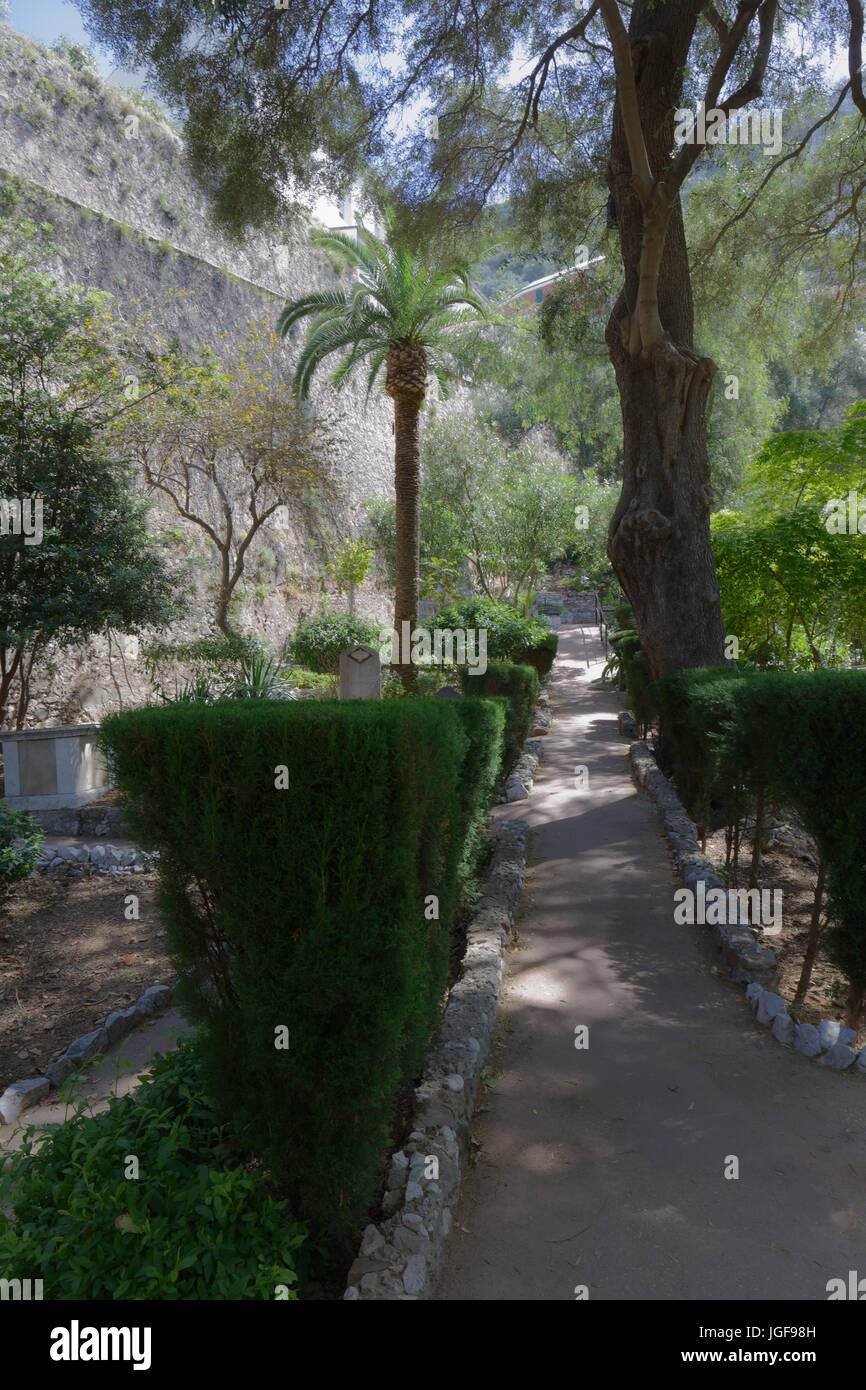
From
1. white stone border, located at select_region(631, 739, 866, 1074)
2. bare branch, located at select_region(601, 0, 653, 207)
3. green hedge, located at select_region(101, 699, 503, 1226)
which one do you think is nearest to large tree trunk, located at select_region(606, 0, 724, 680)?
bare branch, located at select_region(601, 0, 653, 207)

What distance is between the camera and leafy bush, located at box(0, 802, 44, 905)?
5.05 metres

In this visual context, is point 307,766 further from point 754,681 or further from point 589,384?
point 589,384

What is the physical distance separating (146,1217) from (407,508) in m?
14.2

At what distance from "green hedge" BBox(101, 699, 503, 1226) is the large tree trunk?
22.7ft

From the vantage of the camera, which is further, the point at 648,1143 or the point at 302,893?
the point at 648,1143

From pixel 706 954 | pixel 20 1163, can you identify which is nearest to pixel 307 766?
pixel 20 1163

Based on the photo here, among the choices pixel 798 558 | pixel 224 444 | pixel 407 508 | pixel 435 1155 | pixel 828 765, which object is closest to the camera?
pixel 435 1155

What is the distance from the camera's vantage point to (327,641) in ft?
58.3

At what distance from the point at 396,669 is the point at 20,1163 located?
13.2 m

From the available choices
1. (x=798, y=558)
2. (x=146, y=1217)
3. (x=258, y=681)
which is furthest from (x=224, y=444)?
(x=146, y=1217)

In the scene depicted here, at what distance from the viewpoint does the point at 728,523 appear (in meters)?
11.0

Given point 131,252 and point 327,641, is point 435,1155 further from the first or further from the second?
point 131,252

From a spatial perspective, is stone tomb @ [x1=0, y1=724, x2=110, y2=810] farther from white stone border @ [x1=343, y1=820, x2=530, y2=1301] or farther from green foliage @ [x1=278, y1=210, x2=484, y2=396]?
green foliage @ [x1=278, y1=210, x2=484, y2=396]

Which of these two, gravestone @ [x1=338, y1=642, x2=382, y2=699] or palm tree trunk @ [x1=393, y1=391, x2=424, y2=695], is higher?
palm tree trunk @ [x1=393, y1=391, x2=424, y2=695]
